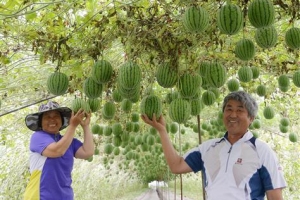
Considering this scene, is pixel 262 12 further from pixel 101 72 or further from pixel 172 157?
pixel 172 157

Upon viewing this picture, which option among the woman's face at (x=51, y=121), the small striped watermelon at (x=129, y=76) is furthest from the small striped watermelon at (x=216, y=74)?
the woman's face at (x=51, y=121)

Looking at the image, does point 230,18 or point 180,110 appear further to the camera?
point 180,110

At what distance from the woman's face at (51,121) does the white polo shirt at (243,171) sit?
75.3 inches

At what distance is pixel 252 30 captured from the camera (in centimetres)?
477

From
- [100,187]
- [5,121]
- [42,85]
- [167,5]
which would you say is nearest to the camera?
[167,5]

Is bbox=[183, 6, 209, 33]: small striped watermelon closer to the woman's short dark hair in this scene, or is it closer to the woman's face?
the woman's short dark hair

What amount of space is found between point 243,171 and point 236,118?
48cm

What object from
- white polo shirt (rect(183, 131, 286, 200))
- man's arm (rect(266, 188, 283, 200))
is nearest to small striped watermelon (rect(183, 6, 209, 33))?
white polo shirt (rect(183, 131, 286, 200))

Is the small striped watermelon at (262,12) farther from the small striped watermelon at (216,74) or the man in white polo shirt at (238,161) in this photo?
the man in white polo shirt at (238,161)

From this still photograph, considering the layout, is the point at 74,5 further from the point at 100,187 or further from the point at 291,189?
the point at 100,187

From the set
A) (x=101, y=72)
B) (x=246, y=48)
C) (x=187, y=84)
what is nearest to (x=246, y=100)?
(x=246, y=48)

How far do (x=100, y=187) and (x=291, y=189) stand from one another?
13.0 metres

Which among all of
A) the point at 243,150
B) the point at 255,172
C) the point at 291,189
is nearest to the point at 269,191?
the point at 255,172

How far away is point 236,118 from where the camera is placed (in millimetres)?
3418
